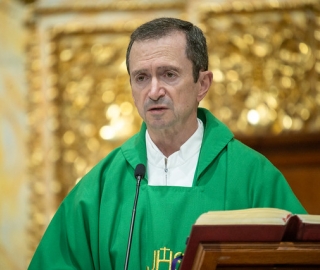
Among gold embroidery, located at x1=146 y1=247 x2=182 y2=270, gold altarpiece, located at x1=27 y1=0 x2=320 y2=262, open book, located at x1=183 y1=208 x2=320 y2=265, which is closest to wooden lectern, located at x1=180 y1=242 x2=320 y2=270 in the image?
open book, located at x1=183 y1=208 x2=320 y2=265

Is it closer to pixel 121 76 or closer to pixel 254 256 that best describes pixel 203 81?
pixel 254 256

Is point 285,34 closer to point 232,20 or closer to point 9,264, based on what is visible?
point 232,20

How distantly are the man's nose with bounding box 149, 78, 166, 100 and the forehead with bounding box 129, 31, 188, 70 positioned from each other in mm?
88

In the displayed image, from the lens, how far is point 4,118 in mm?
5172

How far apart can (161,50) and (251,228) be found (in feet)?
3.37

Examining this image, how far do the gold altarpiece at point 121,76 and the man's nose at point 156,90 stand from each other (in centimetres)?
222

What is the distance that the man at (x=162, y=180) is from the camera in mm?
2998

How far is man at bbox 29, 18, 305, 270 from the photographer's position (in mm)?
2998

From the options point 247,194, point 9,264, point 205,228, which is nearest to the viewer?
point 205,228

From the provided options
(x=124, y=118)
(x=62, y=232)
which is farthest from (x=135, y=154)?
(x=124, y=118)

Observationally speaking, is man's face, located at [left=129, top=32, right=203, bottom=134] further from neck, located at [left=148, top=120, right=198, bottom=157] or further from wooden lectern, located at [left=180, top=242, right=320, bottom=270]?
wooden lectern, located at [left=180, top=242, right=320, bottom=270]

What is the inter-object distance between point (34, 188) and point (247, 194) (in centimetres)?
248

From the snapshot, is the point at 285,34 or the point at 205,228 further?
the point at 285,34

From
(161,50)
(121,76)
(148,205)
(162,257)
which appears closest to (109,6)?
(121,76)
